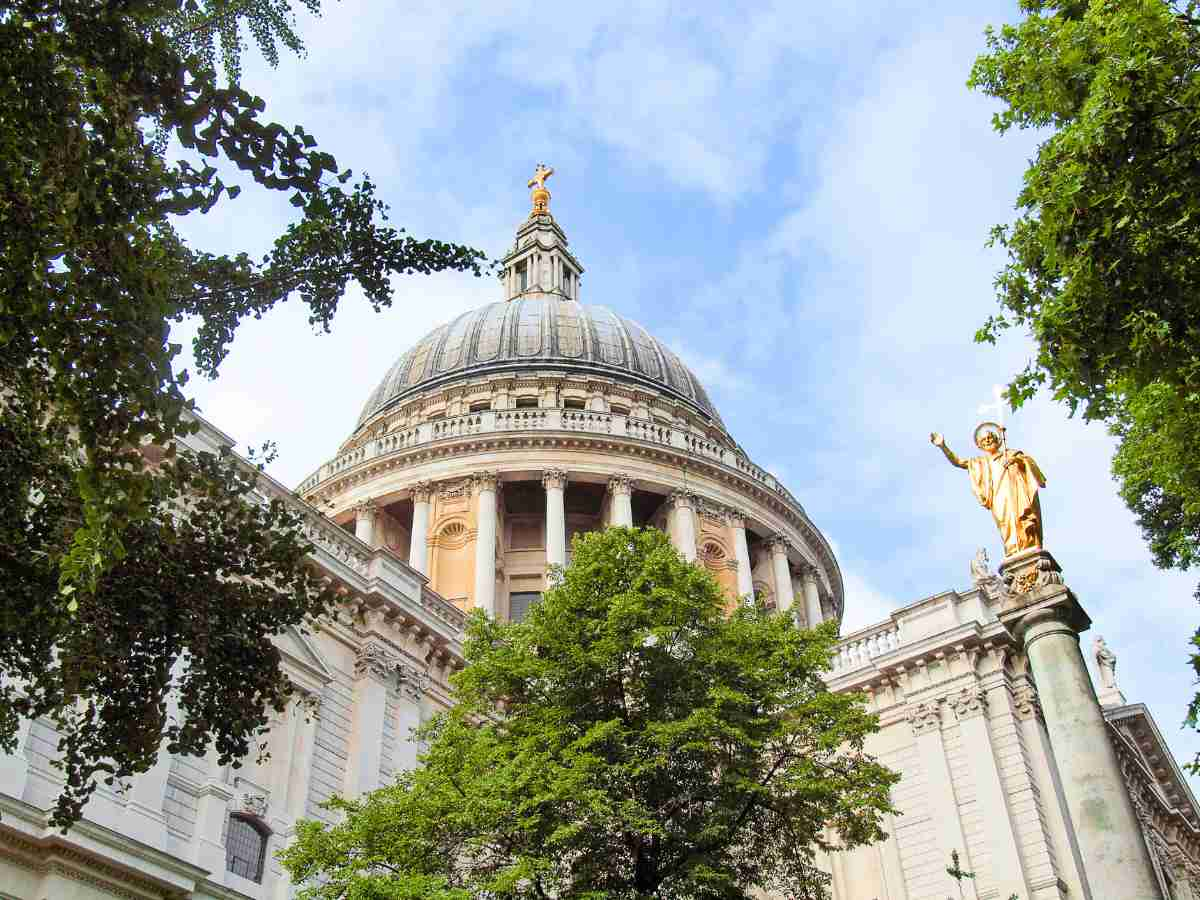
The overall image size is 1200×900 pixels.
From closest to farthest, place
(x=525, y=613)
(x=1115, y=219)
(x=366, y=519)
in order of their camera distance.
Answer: (x=1115, y=219), (x=525, y=613), (x=366, y=519)

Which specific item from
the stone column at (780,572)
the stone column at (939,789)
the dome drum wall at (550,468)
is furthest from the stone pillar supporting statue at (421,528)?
the stone column at (939,789)

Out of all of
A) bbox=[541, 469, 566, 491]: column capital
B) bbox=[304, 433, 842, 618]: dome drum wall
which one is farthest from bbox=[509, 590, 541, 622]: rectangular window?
bbox=[541, 469, 566, 491]: column capital

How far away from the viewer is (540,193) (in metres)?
72.5

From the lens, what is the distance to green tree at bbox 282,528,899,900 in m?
17.4

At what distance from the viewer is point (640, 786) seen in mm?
18125

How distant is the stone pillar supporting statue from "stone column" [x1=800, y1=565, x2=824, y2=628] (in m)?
15.2

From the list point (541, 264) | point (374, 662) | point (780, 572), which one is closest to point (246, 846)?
point (374, 662)

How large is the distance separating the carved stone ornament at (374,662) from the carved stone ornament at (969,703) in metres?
13.1

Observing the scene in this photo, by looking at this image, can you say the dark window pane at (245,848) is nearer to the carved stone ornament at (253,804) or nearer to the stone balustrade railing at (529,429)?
the carved stone ornament at (253,804)

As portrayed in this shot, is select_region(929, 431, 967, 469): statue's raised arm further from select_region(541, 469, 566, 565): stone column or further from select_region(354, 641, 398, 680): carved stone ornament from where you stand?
select_region(541, 469, 566, 565): stone column

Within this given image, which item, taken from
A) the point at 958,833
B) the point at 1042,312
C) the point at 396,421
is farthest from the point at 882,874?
the point at 396,421

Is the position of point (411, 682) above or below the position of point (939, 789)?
above

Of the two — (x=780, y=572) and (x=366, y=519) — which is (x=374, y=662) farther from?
(x=780, y=572)

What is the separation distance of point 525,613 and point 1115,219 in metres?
16.9
